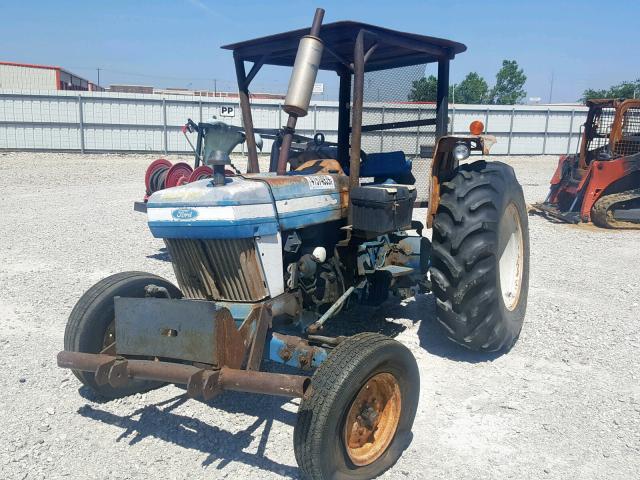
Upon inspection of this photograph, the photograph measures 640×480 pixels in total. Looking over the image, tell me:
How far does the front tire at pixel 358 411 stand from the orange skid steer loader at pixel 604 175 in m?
8.57

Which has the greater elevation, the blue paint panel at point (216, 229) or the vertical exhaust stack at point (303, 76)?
the vertical exhaust stack at point (303, 76)

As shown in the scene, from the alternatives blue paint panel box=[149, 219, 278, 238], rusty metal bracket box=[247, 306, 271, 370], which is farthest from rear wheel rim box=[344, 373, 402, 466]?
blue paint panel box=[149, 219, 278, 238]

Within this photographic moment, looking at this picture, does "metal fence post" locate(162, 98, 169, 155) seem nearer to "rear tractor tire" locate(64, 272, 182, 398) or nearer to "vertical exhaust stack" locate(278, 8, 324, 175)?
"rear tractor tire" locate(64, 272, 182, 398)

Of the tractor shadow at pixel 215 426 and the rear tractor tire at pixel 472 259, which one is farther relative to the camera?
the rear tractor tire at pixel 472 259

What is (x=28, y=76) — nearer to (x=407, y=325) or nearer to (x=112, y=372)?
(x=407, y=325)

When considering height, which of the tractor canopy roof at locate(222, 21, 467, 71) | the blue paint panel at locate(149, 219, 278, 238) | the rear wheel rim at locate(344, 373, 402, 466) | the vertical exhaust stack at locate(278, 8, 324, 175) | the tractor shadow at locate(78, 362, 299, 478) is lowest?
the tractor shadow at locate(78, 362, 299, 478)

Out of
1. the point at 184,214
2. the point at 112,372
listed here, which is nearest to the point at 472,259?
the point at 184,214

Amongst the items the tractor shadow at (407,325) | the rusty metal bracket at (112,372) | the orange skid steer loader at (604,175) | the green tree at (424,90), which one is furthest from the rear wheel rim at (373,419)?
the orange skid steer loader at (604,175)

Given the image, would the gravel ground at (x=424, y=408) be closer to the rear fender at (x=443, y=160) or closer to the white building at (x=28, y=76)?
the rear fender at (x=443, y=160)

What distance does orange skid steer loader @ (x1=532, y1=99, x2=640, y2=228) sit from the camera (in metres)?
10.3

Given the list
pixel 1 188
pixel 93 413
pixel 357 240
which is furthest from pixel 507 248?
pixel 1 188

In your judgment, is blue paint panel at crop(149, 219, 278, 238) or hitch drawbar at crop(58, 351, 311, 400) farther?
blue paint panel at crop(149, 219, 278, 238)

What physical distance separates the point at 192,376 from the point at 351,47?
2.66m

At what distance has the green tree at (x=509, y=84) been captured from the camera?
47.8 metres
